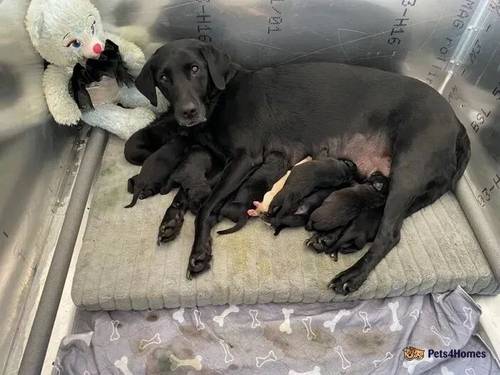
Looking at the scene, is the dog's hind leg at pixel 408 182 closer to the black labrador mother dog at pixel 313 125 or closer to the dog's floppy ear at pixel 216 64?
the black labrador mother dog at pixel 313 125

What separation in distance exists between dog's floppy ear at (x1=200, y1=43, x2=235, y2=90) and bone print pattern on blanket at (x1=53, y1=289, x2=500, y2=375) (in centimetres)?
91

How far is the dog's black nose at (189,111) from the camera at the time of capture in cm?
179

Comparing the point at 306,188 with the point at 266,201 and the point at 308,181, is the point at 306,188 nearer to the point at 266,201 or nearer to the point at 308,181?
the point at 308,181

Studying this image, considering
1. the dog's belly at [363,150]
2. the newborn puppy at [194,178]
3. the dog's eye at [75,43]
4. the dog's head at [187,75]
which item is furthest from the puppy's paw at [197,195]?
the dog's eye at [75,43]

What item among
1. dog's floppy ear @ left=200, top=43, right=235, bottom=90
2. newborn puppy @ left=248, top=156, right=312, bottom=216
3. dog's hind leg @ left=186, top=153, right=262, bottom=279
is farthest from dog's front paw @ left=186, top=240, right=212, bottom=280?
dog's floppy ear @ left=200, top=43, right=235, bottom=90

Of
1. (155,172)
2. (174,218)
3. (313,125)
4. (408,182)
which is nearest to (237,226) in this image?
(174,218)

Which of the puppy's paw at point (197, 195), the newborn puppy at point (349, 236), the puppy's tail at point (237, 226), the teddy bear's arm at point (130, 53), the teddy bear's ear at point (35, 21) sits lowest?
the puppy's tail at point (237, 226)

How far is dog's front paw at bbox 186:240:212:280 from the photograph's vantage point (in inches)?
65.9

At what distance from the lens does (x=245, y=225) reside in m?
1.84

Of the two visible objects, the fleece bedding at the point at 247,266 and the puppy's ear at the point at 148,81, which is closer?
the fleece bedding at the point at 247,266

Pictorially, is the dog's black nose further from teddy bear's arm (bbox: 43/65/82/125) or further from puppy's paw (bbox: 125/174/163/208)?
teddy bear's arm (bbox: 43/65/82/125)

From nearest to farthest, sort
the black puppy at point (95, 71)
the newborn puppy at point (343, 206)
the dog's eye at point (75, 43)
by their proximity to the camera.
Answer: the newborn puppy at point (343, 206) → the dog's eye at point (75, 43) → the black puppy at point (95, 71)

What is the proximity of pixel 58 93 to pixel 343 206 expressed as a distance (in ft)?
4.46

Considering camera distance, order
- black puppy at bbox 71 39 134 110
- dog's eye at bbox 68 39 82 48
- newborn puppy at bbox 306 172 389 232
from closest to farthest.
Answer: newborn puppy at bbox 306 172 389 232 → dog's eye at bbox 68 39 82 48 → black puppy at bbox 71 39 134 110
